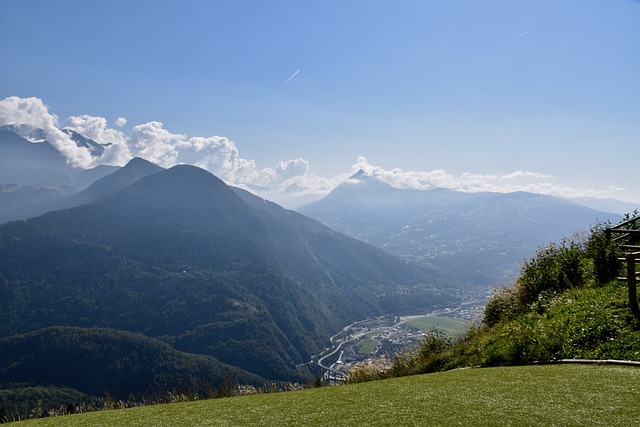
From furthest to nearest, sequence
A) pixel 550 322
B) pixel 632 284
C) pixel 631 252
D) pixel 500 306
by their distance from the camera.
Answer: pixel 500 306, pixel 631 252, pixel 550 322, pixel 632 284

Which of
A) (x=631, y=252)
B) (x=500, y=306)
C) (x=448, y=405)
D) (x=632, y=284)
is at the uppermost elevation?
(x=631, y=252)

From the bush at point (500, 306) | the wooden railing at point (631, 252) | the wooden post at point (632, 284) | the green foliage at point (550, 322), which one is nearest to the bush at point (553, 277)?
the green foliage at point (550, 322)

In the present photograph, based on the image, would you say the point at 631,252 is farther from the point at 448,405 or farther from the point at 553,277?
the point at 448,405

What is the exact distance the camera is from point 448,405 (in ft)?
23.7

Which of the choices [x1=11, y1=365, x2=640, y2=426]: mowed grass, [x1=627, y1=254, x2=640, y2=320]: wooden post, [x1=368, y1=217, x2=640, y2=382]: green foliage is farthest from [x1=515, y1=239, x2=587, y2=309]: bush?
[x1=11, y1=365, x2=640, y2=426]: mowed grass

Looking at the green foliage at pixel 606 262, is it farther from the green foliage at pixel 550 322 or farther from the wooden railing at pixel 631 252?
the wooden railing at pixel 631 252

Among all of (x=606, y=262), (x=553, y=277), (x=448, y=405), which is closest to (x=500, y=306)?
(x=553, y=277)

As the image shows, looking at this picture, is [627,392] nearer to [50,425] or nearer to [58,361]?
[50,425]

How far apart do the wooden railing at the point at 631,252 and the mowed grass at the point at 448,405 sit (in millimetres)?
3106

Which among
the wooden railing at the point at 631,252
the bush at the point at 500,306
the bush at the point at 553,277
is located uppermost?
the wooden railing at the point at 631,252

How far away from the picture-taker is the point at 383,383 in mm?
9930

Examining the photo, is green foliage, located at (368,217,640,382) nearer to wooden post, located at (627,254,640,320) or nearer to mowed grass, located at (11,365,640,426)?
wooden post, located at (627,254,640,320)

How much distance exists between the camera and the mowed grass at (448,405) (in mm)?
6402

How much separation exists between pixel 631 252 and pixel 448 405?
441 inches
